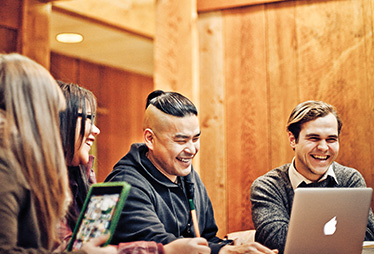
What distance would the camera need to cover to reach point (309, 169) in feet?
8.02

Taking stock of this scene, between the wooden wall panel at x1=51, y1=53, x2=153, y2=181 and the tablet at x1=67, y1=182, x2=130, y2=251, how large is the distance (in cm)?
406

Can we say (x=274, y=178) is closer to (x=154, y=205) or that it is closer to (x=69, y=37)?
(x=154, y=205)

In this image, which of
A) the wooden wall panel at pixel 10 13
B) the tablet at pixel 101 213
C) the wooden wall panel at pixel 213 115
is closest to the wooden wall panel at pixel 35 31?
the wooden wall panel at pixel 10 13

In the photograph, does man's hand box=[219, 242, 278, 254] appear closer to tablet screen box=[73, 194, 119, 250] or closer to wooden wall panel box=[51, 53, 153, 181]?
tablet screen box=[73, 194, 119, 250]

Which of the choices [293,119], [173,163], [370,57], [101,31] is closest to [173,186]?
[173,163]

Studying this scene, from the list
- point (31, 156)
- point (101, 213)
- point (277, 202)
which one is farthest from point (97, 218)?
point (277, 202)

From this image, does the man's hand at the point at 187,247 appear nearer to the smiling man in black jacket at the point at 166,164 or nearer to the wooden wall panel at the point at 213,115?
the smiling man in black jacket at the point at 166,164

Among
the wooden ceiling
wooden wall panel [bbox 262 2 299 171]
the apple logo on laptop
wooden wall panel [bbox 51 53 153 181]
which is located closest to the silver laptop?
the apple logo on laptop

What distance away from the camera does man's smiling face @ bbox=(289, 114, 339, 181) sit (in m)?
2.42

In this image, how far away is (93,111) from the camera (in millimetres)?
2004

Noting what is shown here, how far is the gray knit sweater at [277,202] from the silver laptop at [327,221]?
394 millimetres

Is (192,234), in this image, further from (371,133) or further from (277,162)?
(371,133)

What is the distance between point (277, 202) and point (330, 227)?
0.62m

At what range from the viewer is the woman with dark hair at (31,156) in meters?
1.21
